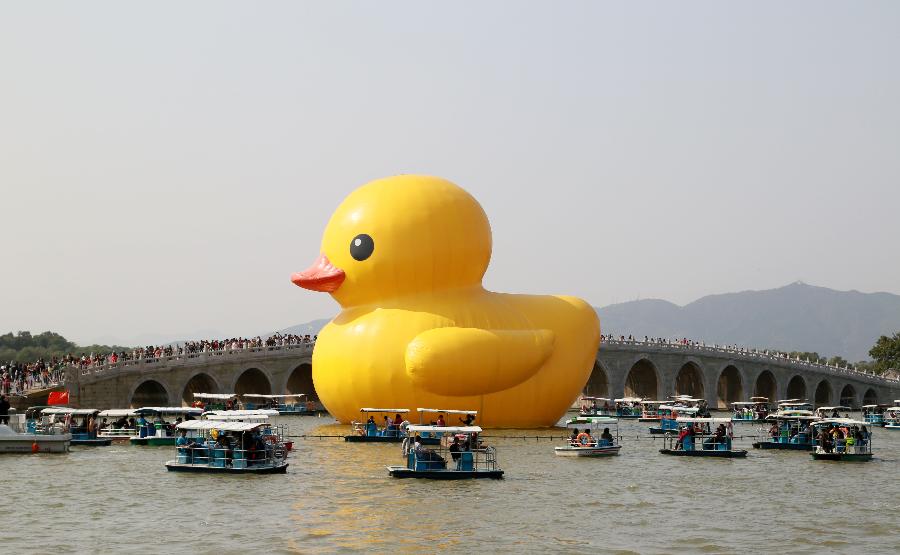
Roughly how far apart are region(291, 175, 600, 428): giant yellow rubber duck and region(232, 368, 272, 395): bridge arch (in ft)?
91.2

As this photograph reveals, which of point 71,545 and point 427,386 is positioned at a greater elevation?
point 427,386

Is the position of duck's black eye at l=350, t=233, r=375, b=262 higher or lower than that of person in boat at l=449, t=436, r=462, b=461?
higher

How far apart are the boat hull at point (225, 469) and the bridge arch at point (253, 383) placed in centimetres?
3959

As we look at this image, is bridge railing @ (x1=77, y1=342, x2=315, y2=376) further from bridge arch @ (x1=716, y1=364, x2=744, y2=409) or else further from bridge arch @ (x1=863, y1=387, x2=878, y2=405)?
bridge arch @ (x1=863, y1=387, x2=878, y2=405)

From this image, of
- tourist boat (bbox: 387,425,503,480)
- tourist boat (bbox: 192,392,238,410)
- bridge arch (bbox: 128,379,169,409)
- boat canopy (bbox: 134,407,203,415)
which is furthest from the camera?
bridge arch (bbox: 128,379,169,409)

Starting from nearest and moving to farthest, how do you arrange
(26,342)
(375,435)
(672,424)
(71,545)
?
(71,545), (375,435), (672,424), (26,342)

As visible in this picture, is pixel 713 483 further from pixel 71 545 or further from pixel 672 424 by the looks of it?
pixel 672 424

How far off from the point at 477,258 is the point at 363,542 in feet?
76.7

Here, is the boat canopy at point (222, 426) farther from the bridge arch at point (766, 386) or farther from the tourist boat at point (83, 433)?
the bridge arch at point (766, 386)

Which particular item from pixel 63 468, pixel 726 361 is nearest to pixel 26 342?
pixel 726 361

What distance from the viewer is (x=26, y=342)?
138625 millimetres

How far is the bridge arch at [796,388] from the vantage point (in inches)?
4188

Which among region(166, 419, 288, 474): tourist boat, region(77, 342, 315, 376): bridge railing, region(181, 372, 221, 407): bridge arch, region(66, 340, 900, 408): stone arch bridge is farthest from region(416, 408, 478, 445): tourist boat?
region(181, 372, 221, 407): bridge arch

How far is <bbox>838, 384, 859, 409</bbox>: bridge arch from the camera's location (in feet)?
366
